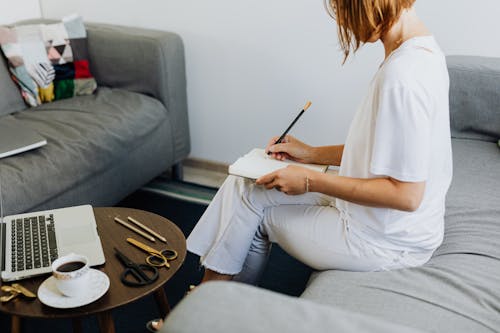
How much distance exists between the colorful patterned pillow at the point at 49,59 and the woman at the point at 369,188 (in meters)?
1.17

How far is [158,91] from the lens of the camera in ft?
7.38

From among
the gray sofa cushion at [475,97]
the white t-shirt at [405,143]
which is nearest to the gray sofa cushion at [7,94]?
the white t-shirt at [405,143]

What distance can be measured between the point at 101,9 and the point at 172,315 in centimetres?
214

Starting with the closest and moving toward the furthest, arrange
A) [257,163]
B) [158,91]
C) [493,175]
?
1. [257,163]
2. [493,175]
3. [158,91]

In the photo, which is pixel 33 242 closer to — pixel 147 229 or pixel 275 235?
pixel 147 229

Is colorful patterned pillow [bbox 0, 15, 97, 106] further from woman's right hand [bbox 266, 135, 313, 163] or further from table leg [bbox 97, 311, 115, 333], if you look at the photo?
table leg [bbox 97, 311, 115, 333]

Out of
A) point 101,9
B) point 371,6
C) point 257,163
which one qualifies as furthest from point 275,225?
point 101,9

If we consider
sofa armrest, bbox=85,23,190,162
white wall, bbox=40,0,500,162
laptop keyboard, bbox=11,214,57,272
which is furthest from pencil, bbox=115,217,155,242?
white wall, bbox=40,0,500,162

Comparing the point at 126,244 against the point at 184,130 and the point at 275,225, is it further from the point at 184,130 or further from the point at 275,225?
the point at 184,130

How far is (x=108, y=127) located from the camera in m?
1.99

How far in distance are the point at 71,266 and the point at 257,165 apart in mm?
557

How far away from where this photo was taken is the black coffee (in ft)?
3.32

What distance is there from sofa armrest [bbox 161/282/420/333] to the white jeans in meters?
0.50

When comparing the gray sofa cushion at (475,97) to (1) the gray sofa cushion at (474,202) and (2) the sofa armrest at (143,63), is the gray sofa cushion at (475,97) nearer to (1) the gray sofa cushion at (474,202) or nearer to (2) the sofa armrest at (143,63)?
(1) the gray sofa cushion at (474,202)
